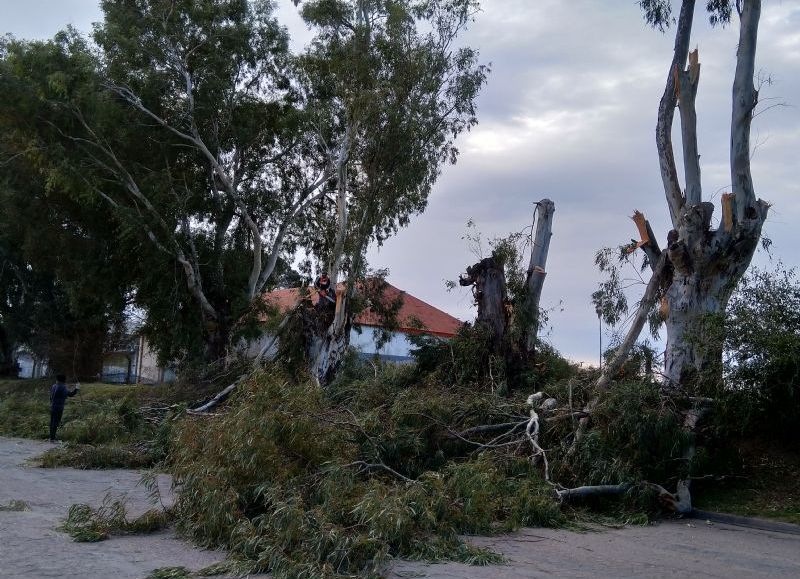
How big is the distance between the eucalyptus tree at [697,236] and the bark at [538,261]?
3.77 m

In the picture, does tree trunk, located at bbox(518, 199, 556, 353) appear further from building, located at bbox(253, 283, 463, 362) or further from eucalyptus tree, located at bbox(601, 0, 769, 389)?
eucalyptus tree, located at bbox(601, 0, 769, 389)

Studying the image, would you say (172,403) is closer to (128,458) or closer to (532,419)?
(128,458)

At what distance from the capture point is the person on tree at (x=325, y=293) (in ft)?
80.5

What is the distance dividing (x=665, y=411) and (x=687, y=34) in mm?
7964

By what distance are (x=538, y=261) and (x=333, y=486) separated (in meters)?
11.3

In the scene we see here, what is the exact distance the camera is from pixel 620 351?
14617 mm

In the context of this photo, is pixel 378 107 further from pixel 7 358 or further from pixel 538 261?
pixel 7 358

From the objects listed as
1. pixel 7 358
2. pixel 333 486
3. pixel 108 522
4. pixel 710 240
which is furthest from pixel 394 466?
pixel 7 358

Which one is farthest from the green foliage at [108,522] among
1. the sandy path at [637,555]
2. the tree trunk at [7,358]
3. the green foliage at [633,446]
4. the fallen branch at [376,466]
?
the tree trunk at [7,358]

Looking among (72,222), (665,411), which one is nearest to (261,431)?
(665,411)

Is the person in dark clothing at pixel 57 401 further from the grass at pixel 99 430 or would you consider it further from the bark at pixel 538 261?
the bark at pixel 538 261

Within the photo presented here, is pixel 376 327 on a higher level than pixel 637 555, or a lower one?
higher

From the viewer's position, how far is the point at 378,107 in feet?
83.6

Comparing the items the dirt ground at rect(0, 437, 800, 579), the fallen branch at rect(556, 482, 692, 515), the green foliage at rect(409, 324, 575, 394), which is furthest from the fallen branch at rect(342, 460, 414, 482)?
the green foliage at rect(409, 324, 575, 394)
